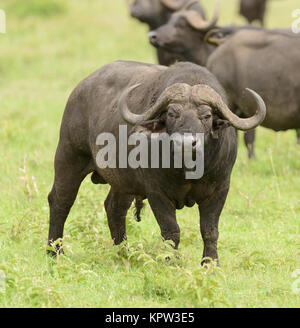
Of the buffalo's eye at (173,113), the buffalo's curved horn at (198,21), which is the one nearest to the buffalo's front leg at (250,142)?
the buffalo's curved horn at (198,21)

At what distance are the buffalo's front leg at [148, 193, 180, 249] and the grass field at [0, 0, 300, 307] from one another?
93mm

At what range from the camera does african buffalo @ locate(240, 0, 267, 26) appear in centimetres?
1695

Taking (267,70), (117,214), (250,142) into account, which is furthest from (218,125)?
(250,142)

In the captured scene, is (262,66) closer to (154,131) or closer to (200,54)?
(200,54)

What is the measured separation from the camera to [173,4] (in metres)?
13.2

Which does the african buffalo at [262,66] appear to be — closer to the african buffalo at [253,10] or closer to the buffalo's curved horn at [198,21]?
the buffalo's curved horn at [198,21]

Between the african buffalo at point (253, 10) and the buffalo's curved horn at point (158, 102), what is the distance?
12.2 metres

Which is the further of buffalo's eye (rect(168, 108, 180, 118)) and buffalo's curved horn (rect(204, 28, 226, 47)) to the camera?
buffalo's curved horn (rect(204, 28, 226, 47))

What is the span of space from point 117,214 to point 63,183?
0.51 m

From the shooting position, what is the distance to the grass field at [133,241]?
5035 millimetres

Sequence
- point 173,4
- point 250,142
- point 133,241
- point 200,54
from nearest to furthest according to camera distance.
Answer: point 133,241 < point 250,142 < point 200,54 < point 173,4

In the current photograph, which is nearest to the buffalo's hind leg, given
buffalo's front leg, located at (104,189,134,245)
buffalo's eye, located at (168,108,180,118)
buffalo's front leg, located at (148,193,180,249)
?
buffalo's front leg, located at (104,189,134,245)

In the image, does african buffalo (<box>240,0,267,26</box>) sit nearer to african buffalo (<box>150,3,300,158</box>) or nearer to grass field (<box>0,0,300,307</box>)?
grass field (<box>0,0,300,307</box>)
